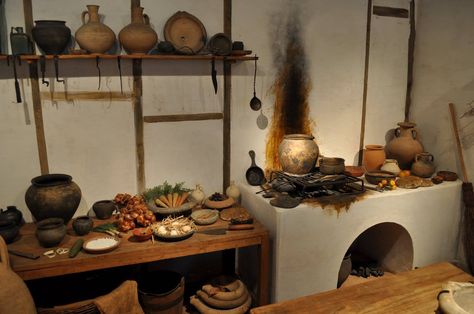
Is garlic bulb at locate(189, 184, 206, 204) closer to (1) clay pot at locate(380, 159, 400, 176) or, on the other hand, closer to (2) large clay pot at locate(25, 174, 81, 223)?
(2) large clay pot at locate(25, 174, 81, 223)

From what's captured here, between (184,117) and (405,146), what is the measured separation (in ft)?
7.59

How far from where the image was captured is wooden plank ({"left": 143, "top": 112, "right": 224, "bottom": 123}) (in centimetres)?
326

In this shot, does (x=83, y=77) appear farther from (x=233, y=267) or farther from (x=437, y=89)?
(x=437, y=89)

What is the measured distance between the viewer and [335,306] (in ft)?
6.01

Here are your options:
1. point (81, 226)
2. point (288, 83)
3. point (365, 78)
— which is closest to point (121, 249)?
point (81, 226)

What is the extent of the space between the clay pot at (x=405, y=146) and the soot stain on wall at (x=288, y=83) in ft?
3.31

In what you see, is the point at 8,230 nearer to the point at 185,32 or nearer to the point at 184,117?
the point at 184,117

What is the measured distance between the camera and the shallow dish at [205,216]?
304cm

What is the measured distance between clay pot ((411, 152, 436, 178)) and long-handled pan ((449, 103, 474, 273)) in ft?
0.95

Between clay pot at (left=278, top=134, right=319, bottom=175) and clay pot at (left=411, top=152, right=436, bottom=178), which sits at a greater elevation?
clay pot at (left=278, top=134, right=319, bottom=175)

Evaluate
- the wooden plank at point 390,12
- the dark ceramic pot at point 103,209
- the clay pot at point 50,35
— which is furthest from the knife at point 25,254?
the wooden plank at point 390,12

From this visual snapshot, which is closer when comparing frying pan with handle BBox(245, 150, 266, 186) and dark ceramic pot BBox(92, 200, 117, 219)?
dark ceramic pot BBox(92, 200, 117, 219)

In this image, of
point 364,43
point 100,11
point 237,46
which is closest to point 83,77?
point 100,11

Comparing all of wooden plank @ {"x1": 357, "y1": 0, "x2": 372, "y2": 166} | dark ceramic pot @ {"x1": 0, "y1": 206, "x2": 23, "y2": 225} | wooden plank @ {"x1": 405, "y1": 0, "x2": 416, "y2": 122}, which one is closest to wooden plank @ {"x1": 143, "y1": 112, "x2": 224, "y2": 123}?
dark ceramic pot @ {"x1": 0, "y1": 206, "x2": 23, "y2": 225}
